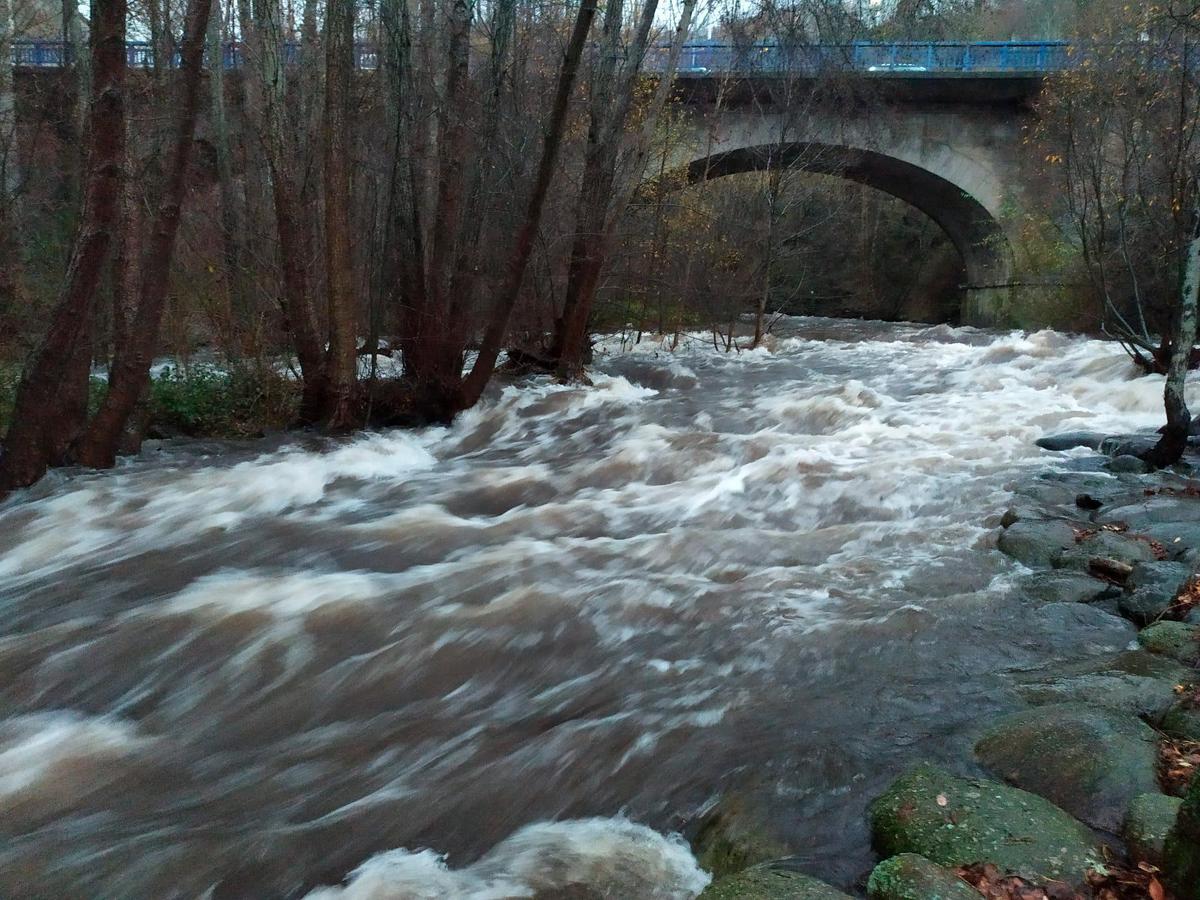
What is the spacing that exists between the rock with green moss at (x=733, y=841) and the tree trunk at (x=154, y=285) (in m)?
6.21

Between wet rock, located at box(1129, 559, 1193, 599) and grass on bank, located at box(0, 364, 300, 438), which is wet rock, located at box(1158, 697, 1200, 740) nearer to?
wet rock, located at box(1129, 559, 1193, 599)

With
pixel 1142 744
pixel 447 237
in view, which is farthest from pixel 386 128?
pixel 1142 744

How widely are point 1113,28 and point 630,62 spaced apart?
694cm

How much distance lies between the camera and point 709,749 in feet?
12.5

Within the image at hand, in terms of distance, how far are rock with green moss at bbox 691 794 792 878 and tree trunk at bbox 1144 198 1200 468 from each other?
237 inches

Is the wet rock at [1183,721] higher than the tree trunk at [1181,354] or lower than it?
lower

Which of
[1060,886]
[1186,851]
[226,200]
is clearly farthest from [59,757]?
[226,200]

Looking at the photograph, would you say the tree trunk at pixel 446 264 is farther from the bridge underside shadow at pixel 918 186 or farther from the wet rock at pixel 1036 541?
the bridge underside shadow at pixel 918 186

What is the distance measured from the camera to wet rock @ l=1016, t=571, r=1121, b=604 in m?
5.10

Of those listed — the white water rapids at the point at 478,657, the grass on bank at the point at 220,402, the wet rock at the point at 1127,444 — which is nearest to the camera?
the white water rapids at the point at 478,657

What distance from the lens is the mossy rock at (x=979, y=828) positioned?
2.63 metres

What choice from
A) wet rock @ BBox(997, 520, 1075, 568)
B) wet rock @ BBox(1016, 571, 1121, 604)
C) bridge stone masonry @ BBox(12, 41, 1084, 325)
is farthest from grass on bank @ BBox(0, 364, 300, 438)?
bridge stone masonry @ BBox(12, 41, 1084, 325)

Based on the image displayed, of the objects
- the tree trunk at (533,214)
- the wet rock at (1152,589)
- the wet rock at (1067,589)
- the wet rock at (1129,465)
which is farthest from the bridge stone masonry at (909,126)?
the wet rock at (1152,589)

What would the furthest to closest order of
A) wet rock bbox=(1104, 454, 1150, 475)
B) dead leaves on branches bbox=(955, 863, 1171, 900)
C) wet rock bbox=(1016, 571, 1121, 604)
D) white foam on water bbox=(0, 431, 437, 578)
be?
wet rock bbox=(1104, 454, 1150, 475) → white foam on water bbox=(0, 431, 437, 578) → wet rock bbox=(1016, 571, 1121, 604) → dead leaves on branches bbox=(955, 863, 1171, 900)
